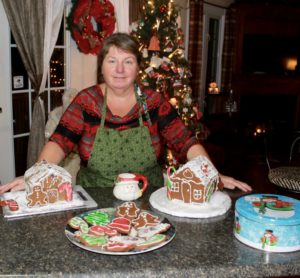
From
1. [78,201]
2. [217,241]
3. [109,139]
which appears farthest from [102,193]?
[217,241]

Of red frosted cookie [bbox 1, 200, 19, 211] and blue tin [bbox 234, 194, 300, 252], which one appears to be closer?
blue tin [bbox 234, 194, 300, 252]

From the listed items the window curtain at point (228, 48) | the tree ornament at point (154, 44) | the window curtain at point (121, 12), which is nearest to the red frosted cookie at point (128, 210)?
the tree ornament at point (154, 44)

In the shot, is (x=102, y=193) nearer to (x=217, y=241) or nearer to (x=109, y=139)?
(x=109, y=139)

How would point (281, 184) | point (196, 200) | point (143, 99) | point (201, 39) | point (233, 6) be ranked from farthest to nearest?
point (233, 6) < point (201, 39) < point (281, 184) < point (143, 99) < point (196, 200)

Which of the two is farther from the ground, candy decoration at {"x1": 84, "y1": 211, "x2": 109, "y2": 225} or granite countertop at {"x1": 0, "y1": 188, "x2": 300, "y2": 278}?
candy decoration at {"x1": 84, "y1": 211, "x2": 109, "y2": 225}

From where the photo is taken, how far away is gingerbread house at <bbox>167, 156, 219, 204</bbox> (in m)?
1.52

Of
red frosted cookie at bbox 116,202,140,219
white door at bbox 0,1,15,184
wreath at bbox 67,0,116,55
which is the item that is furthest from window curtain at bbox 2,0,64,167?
red frosted cookie at bbox 116,202,140,219

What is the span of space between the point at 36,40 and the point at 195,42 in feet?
9.58

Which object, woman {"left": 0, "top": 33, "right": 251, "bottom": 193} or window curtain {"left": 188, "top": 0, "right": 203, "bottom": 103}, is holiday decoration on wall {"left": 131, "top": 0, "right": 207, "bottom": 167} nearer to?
window curtain {"left": 188, "top": 0, "right": 203, "bottom": 103}

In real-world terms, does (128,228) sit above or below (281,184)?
above

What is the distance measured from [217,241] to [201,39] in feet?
17.1

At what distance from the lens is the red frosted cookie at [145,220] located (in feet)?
4.50

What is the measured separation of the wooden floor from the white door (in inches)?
107

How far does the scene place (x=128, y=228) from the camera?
1.34 m
